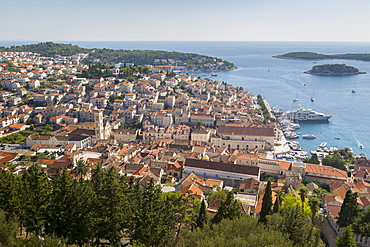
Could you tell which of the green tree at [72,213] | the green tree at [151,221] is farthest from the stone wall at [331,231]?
the green tree at [72,213]

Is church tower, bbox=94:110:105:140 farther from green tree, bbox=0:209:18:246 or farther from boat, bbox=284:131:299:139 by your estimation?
boat, bbox=284:131:299:139

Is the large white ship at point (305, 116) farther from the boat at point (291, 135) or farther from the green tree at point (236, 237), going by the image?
the green tree at point (236, 237)

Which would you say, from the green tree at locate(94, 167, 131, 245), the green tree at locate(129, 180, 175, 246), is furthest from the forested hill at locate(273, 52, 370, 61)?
the green tree at locate(94, 167, 131, 245)

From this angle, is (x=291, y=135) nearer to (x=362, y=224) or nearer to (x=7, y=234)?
(x=362, y=224)

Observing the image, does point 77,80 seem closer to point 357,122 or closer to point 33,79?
point 33,79

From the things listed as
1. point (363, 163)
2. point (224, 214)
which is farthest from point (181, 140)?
point (224, 214)
